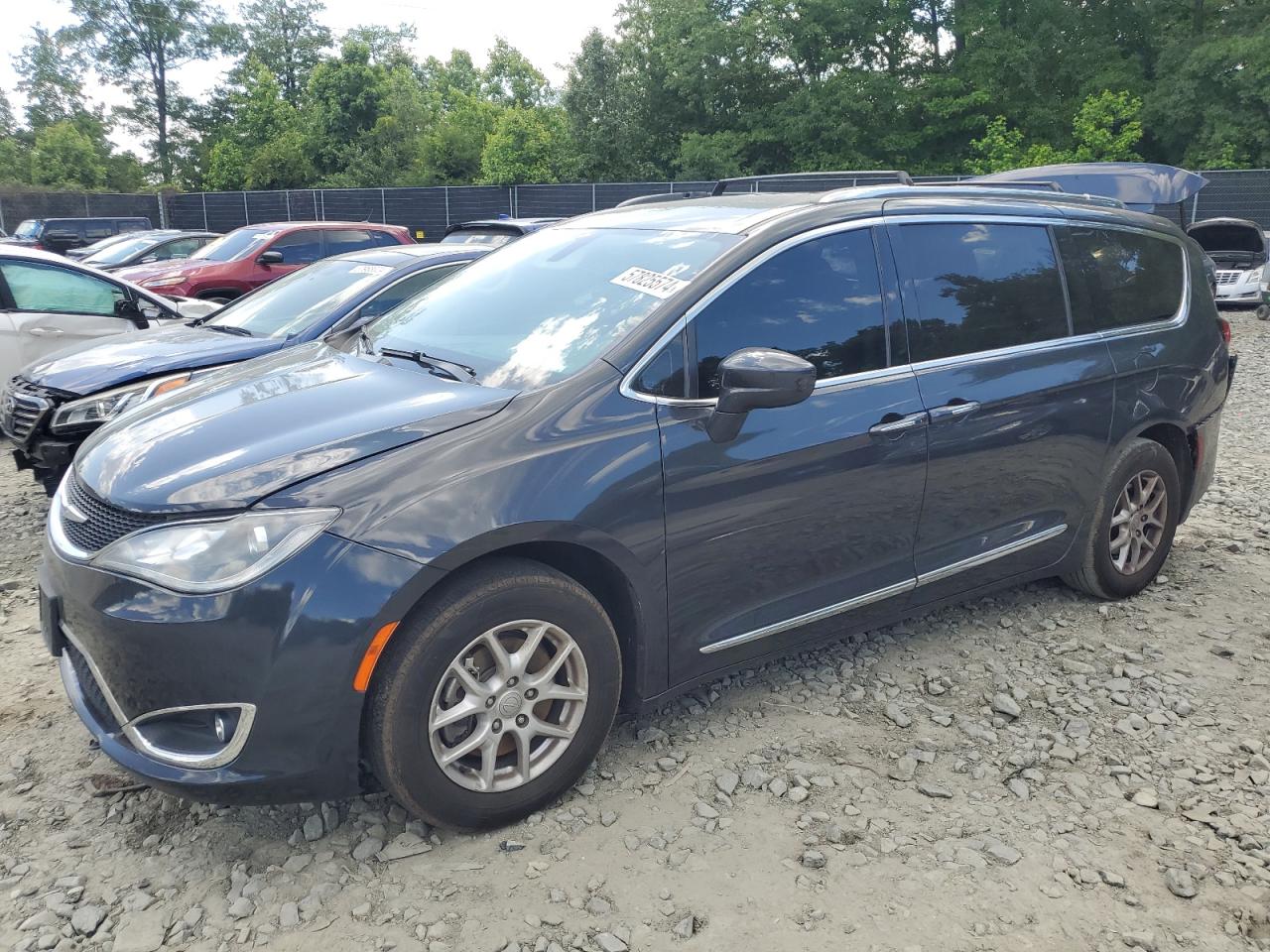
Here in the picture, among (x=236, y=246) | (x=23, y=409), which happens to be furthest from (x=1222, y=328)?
(x=236, y=246)

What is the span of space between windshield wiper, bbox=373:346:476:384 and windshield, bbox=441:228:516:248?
7.67m

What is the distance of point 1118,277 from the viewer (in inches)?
170

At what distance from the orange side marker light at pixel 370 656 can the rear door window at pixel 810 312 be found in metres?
1.19

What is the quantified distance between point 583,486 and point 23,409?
4203mm

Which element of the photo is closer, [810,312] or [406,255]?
[810,312]

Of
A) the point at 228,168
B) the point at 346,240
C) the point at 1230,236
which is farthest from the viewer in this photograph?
the point at 228,168

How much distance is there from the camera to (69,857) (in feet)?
9.06

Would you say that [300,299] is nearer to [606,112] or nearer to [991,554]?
[991,554]

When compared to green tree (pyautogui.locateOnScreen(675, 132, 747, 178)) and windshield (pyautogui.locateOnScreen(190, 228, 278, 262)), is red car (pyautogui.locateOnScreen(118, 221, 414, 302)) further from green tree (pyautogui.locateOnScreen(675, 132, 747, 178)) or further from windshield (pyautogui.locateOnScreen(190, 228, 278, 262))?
green tree (pyautogui.locateOnScreen(675, 132, 747, 178))

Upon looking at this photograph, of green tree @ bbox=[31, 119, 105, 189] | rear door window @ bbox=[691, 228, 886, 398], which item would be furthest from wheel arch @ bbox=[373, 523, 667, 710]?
green tree @ bbox=[31, 119, 105, 189]

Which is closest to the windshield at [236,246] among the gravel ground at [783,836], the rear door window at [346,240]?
the rear door window at [346,240]

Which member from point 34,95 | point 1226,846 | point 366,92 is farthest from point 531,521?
point 34,95

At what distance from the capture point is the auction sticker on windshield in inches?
125

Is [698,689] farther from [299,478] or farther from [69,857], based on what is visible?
[69,857]
